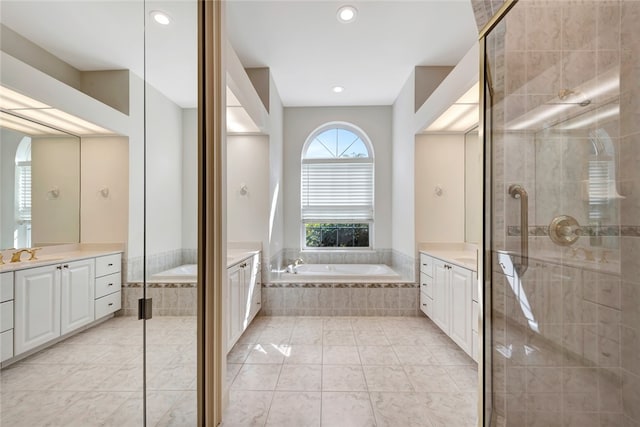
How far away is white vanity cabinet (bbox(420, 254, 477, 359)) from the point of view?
226 cm

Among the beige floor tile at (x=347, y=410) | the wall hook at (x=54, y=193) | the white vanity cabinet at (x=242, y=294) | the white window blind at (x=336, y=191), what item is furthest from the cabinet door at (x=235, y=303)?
the white window blind at (x=336, y=191)

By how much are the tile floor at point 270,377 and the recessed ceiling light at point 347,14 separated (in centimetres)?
263

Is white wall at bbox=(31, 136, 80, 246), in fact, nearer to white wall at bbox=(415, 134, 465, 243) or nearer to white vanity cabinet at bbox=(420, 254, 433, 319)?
white vanity cabinet at bbox=(420, 254, 433, 319)

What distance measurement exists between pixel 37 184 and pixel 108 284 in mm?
386

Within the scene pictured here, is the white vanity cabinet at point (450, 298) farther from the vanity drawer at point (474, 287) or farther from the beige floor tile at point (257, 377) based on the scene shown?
the beige floor tile at point (257, 377)

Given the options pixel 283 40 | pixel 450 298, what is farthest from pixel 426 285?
pixel 283 40

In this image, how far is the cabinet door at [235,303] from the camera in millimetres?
2291

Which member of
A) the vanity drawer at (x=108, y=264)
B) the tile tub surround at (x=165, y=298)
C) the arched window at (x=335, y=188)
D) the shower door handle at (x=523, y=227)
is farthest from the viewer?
the arched window at (x=335, y=188)

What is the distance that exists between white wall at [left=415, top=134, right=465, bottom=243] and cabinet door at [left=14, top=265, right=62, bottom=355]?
3369mm

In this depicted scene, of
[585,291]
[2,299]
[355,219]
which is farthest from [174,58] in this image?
[355,219]

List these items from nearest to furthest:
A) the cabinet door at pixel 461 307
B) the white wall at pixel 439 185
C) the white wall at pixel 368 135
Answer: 1. the cabinet door at pixel 461 307
2. the white wall at pixel 439 185
3. the white wall at pixel 368 135

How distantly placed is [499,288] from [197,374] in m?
1.62

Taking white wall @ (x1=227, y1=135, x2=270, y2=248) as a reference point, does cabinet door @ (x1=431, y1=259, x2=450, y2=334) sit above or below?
below

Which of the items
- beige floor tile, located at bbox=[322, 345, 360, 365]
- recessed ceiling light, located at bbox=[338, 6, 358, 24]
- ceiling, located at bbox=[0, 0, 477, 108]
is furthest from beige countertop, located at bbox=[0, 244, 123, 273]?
recessed ceiling light, located at bbox=[338, 6, 358, 24]
